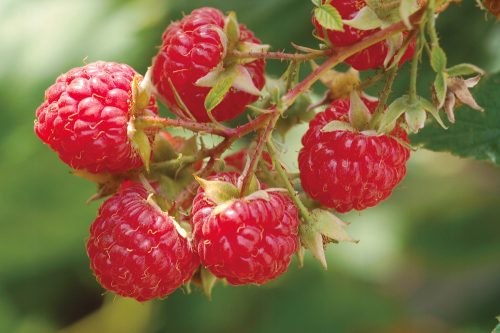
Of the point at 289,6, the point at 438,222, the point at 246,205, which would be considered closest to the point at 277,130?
the point at 246,205

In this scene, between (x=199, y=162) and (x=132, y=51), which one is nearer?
(x=199, y=162)

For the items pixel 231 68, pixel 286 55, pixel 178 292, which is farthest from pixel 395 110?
pixel 178 292

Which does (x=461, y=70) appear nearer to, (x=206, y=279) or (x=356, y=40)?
(x=356, y=40)

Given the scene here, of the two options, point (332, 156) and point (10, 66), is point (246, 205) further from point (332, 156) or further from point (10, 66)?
point (10, 66)

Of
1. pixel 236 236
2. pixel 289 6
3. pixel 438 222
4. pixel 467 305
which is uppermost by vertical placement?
pixel 236 236

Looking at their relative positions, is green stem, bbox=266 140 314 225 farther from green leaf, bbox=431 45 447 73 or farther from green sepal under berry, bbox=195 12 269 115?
green leaf, bbox=431 45 447 73

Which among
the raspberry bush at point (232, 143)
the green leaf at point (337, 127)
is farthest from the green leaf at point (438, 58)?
the green leaf at point (337, 127)
